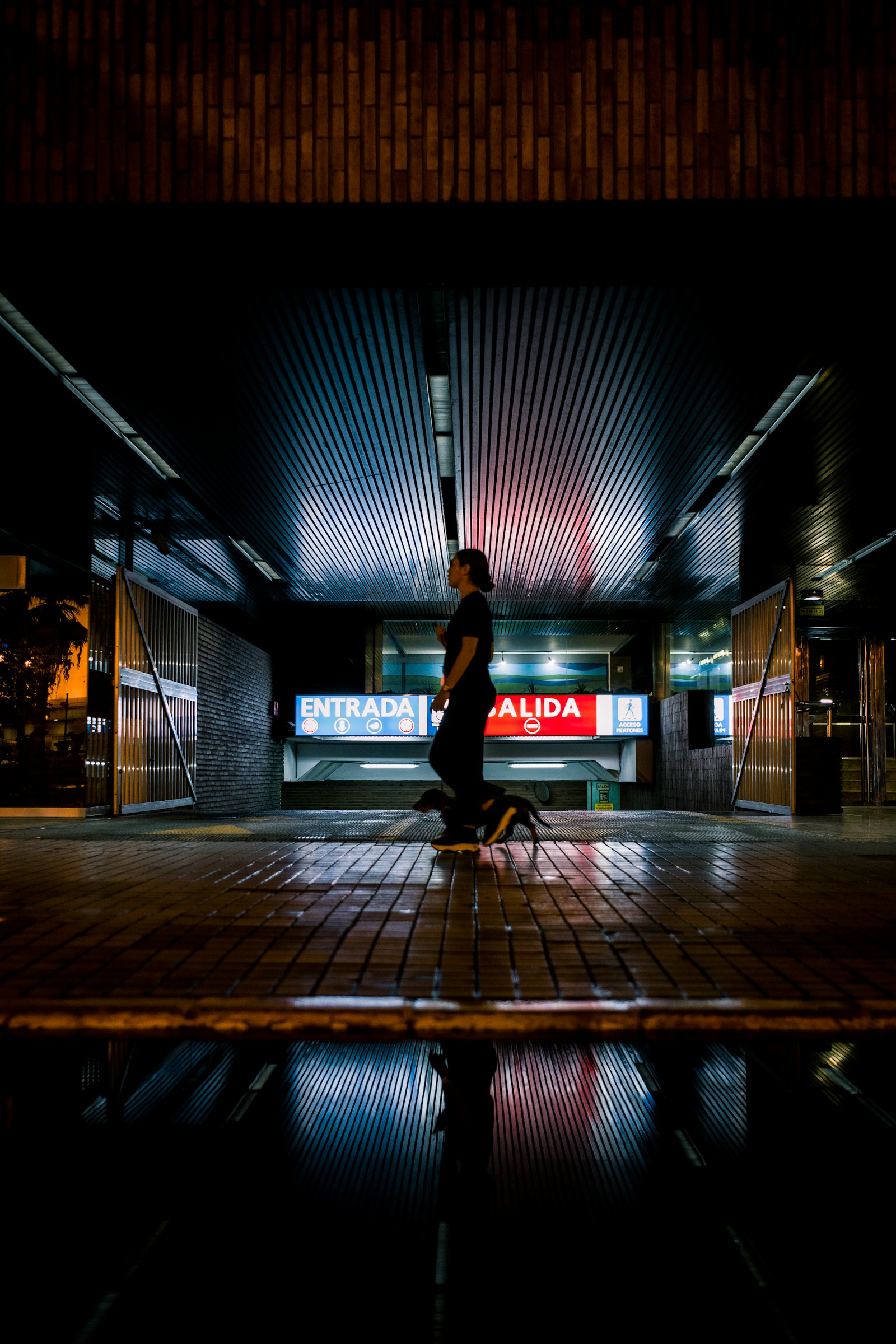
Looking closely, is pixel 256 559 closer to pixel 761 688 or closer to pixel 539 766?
pixel 539 766

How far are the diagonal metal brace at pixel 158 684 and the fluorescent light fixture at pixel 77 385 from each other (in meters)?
1.64

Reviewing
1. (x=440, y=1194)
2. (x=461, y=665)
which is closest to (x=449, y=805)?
(x=461, y=665)

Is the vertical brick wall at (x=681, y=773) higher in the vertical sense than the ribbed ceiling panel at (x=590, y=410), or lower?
lower

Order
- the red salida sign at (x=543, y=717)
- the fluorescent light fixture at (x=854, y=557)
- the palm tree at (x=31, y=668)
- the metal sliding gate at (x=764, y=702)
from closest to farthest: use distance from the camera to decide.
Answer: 1. the palm tree at (x=31, y=668)
2. the metal sliding gate at (x=764, y=702)
3. the fluorescent light fixture at (x=854, y=557)
4. the red salida sign at (x=543, y=717)

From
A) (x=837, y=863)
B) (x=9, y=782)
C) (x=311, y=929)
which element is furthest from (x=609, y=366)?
(x=9, y=782)

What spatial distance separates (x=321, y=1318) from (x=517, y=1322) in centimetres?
31

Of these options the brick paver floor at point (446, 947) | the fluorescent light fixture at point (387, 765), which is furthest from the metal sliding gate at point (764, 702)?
the fluorescent light fixture at point (387, 765)

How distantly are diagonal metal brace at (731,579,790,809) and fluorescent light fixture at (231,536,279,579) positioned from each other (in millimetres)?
8052

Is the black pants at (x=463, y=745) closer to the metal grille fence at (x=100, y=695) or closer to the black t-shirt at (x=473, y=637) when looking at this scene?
the black t-shirt at (x=473, y=637)

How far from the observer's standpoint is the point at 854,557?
1334cm

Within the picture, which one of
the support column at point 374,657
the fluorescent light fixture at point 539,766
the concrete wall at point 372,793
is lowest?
the concrete wall at point 372,793

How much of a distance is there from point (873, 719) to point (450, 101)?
54.7 ft

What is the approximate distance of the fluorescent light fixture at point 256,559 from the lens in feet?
42.4

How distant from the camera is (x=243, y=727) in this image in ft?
52.9
